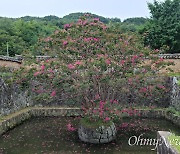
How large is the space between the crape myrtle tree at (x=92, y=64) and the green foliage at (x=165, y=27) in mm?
12179

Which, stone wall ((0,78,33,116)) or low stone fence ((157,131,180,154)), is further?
stone wall ((0,78,33,116))

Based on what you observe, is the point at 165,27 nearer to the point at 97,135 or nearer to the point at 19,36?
the point at 97,135

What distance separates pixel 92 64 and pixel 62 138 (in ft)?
Result: 10.9

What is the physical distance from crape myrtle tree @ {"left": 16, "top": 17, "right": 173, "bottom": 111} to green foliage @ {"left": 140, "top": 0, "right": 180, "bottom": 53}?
1218 centimetres

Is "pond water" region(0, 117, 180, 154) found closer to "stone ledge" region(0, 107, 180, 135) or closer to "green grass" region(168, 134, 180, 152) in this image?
"stone ledge" region(0, 107, 180, 135)

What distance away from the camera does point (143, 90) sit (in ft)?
38.1

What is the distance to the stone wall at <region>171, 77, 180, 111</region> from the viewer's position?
49.7 feet

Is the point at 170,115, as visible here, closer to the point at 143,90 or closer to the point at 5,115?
the point at 143,90

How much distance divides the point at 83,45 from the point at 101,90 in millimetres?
2050

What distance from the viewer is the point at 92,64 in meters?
10.4

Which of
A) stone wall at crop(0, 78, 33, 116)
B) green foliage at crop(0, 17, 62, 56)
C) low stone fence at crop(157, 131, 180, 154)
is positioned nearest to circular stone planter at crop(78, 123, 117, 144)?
stone wall at crop(0, 78, 33, 116)

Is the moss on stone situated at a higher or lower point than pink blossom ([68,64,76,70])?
lower

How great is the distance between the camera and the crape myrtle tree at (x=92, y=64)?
10.8m

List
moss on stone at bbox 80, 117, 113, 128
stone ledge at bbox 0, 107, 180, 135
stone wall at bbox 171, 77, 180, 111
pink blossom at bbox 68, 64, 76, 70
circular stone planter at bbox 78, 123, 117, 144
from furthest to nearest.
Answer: stone wall at bbox 171, 77, 180, 111 → stone ledge at bbox 0, 107, 180, 135 → moss on stone at bbox 80, 117, 113, 128 → circular stone planter at bbox 78, 123, 117, 144 → pink blossom at bbox 68, 64, 76, 70
